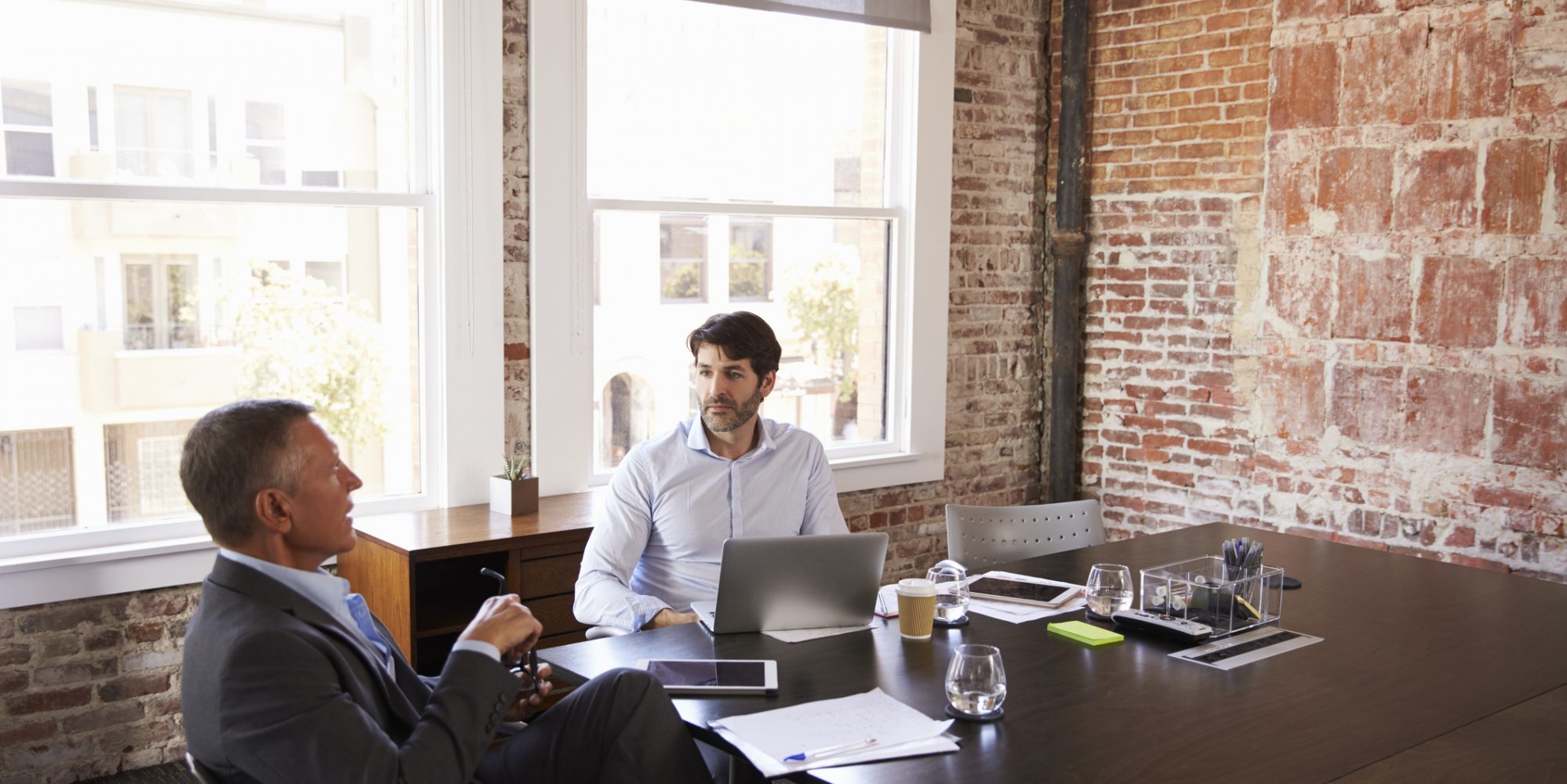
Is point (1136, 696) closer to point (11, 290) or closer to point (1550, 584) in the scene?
point (1550, 584)

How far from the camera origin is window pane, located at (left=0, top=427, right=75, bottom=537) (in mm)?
3834

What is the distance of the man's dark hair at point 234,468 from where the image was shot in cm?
218

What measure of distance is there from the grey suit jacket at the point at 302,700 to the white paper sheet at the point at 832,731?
0.44 m

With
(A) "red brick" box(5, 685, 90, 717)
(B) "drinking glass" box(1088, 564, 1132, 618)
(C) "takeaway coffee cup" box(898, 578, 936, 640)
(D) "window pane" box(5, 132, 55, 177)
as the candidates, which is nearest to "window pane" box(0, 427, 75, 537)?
(A) "red brick" box(5, 685, 90, 717)

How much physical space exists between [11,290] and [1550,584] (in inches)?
181

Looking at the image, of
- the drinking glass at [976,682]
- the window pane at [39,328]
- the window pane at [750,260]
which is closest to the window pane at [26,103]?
the window pane at [39,328]

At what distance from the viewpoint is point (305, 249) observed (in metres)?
4.33

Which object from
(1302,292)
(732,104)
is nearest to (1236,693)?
(1302,292)

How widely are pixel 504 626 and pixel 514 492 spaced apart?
2108 mm

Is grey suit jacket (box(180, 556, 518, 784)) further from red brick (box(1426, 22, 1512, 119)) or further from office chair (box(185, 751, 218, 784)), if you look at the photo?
red brick (box(1426, 22, 1512, 119))

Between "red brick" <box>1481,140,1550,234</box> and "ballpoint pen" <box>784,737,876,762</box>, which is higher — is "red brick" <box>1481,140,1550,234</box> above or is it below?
above

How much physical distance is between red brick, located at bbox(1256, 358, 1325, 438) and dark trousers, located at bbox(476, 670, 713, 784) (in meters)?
3.82

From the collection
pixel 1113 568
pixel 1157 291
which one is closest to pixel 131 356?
pixel 1113 568

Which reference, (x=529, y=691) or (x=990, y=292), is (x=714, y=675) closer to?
(x=529, y=691)
